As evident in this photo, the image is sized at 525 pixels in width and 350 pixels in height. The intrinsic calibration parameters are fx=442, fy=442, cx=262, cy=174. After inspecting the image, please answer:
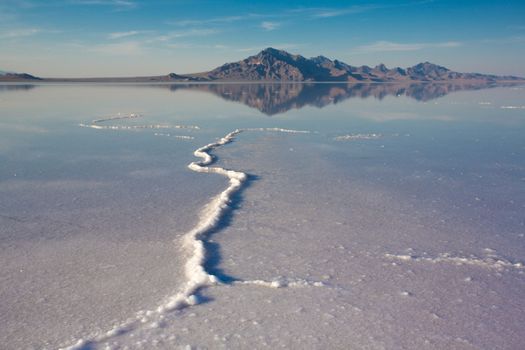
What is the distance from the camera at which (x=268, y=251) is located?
23.7 ft

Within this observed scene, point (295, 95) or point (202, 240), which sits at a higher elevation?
point (295, 95)

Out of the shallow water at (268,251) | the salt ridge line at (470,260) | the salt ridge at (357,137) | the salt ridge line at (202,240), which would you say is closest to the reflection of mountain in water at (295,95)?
the salt ridge at (357,137)

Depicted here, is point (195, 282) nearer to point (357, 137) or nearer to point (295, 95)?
point (357, 137)

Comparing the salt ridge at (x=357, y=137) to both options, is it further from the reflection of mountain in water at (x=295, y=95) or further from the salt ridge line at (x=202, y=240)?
the reflection of mountain in water at (x=295, y=95)

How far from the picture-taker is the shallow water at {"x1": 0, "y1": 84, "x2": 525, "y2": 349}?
16.6 feet

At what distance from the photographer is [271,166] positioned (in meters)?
13.6

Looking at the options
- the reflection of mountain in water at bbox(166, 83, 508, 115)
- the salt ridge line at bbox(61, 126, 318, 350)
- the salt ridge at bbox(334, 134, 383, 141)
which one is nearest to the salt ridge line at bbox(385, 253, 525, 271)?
the salt ridge line at bbox(61, 126, 318, 350)

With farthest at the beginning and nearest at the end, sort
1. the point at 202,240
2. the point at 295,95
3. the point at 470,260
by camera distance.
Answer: the point at 295,95 → the point at 202,240 → the point at 470,260

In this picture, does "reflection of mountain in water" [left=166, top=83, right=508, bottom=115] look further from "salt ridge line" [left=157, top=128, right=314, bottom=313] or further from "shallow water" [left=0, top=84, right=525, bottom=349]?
"shallow water" [left=0, top=84, right=525, bottom=349]

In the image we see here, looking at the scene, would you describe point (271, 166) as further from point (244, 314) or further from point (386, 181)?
point (244, 314)

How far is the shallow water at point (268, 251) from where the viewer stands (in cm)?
507

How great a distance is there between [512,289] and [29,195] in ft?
31.8

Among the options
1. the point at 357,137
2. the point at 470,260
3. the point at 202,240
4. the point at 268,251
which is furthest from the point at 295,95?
the point at 470,260

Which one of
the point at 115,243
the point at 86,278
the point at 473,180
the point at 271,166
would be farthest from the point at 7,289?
the point at 473,180
